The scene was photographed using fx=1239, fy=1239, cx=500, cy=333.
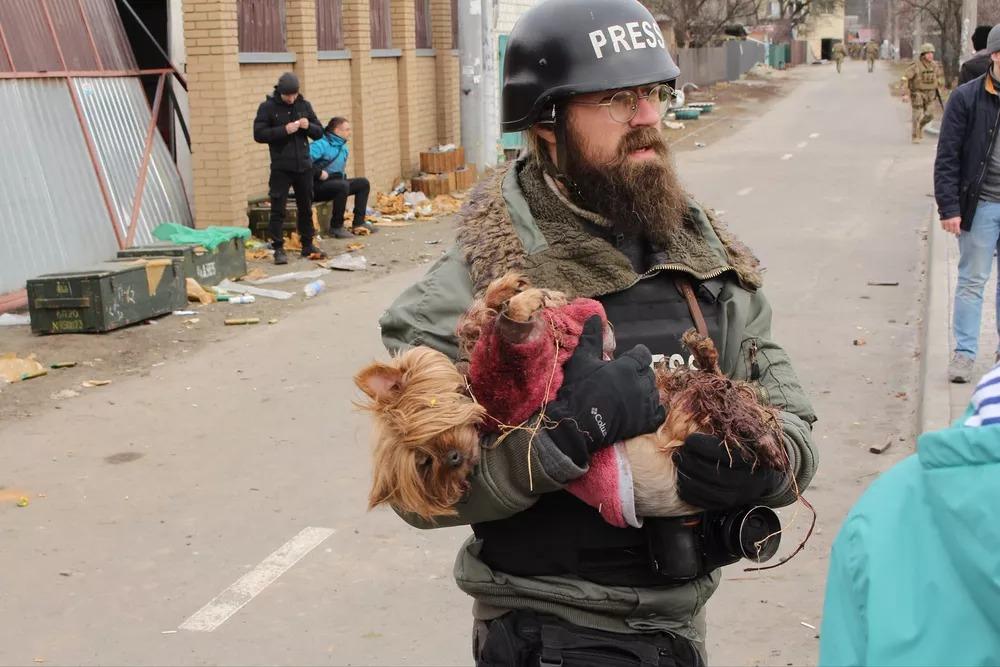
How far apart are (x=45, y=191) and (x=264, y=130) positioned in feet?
7.72

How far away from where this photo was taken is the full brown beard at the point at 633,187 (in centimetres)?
254

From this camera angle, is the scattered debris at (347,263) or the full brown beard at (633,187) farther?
the scattered debris at (347,263)

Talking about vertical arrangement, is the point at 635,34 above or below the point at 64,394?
above

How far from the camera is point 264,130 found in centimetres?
1284

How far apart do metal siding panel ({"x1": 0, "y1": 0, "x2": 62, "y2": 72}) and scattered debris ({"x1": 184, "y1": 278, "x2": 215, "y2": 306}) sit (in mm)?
2626

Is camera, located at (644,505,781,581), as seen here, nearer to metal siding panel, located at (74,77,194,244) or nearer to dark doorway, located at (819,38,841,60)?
metal siding panel, located at (74,77,194,244)

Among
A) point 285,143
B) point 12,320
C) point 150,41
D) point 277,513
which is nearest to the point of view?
point 277,513

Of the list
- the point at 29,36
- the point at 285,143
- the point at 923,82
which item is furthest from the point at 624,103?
the point at 923,82

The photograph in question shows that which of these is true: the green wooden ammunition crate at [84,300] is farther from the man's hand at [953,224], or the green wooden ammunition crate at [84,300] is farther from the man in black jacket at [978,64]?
the man in black jacket at [978,64]

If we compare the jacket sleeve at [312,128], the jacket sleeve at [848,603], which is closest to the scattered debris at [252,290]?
the jacket sleeve at [312,128]

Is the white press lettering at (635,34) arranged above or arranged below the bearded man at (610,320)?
above

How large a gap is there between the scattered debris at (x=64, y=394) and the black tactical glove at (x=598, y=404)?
6.80 m

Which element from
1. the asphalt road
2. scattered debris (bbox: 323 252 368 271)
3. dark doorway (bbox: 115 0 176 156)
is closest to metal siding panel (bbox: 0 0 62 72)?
dark doorway (bbox: 115 0 176 156)

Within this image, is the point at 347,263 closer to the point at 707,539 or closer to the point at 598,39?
the point at 598,39
